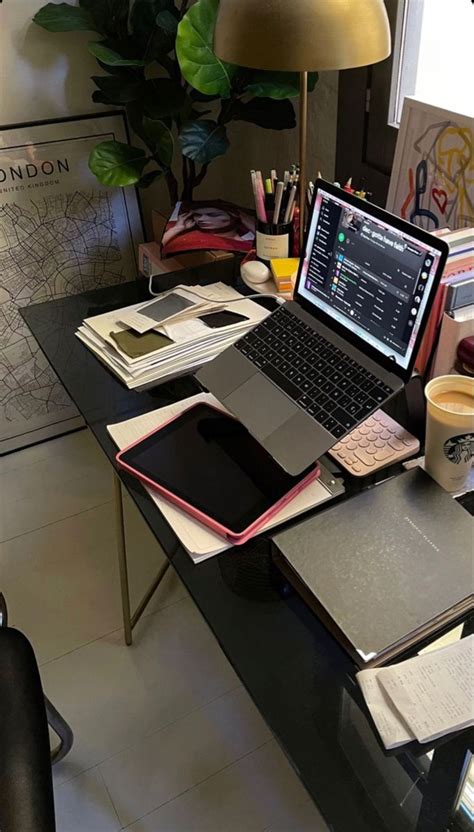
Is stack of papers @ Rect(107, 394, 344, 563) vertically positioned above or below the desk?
above

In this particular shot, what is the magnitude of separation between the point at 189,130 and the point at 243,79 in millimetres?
160

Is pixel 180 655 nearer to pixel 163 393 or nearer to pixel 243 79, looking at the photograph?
pixel 163 393

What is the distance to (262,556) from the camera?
842 mm

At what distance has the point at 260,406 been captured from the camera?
989mm

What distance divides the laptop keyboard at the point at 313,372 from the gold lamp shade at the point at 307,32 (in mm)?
378

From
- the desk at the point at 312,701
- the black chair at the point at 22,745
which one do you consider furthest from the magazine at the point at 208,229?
the black chair at the point at 22,745

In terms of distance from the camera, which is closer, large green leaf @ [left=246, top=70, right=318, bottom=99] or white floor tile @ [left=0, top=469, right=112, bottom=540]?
large green leaf @ [left=246, top=70, right=318, bottom=99]

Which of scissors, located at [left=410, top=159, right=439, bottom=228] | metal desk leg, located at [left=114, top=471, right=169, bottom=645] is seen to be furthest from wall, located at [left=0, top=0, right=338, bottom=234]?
metal desk leg, located at [left=114, top=471, right=169, bottom=645]

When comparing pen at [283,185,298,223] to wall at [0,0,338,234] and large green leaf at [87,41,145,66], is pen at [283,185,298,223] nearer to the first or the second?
wall at [0,0,338,234]

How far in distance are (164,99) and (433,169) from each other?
719 millimetres

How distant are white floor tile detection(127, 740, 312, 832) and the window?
1332mm

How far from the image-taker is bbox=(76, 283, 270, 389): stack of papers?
3.78 ft

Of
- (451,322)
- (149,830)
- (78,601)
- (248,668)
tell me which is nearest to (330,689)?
(248,668)

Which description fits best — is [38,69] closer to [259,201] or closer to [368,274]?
[259,201]
